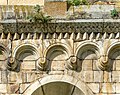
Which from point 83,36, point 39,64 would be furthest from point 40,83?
point 83,36

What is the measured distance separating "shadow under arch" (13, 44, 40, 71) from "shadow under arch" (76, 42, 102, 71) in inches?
37.2

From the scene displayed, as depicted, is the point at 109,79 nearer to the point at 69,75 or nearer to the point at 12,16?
the point at 69,75

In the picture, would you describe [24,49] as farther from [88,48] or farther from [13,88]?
[88,48]

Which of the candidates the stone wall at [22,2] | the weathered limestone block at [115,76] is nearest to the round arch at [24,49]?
the stone wall at [22,2]

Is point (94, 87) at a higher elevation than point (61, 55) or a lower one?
lower

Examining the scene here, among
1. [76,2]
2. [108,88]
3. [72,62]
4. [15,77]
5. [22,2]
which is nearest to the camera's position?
[72,62]

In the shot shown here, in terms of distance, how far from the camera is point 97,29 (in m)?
13.5

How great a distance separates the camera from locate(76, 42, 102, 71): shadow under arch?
13.4 m

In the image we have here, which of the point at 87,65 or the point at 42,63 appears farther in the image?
the point at 87,65

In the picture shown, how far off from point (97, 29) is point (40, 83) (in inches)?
69.4

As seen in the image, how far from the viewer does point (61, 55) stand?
13.6m

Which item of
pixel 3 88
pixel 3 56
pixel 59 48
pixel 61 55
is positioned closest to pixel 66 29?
pixel 59 48

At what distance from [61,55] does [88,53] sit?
2.01 feet

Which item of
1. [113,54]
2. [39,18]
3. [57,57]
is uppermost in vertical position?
[39,18]
